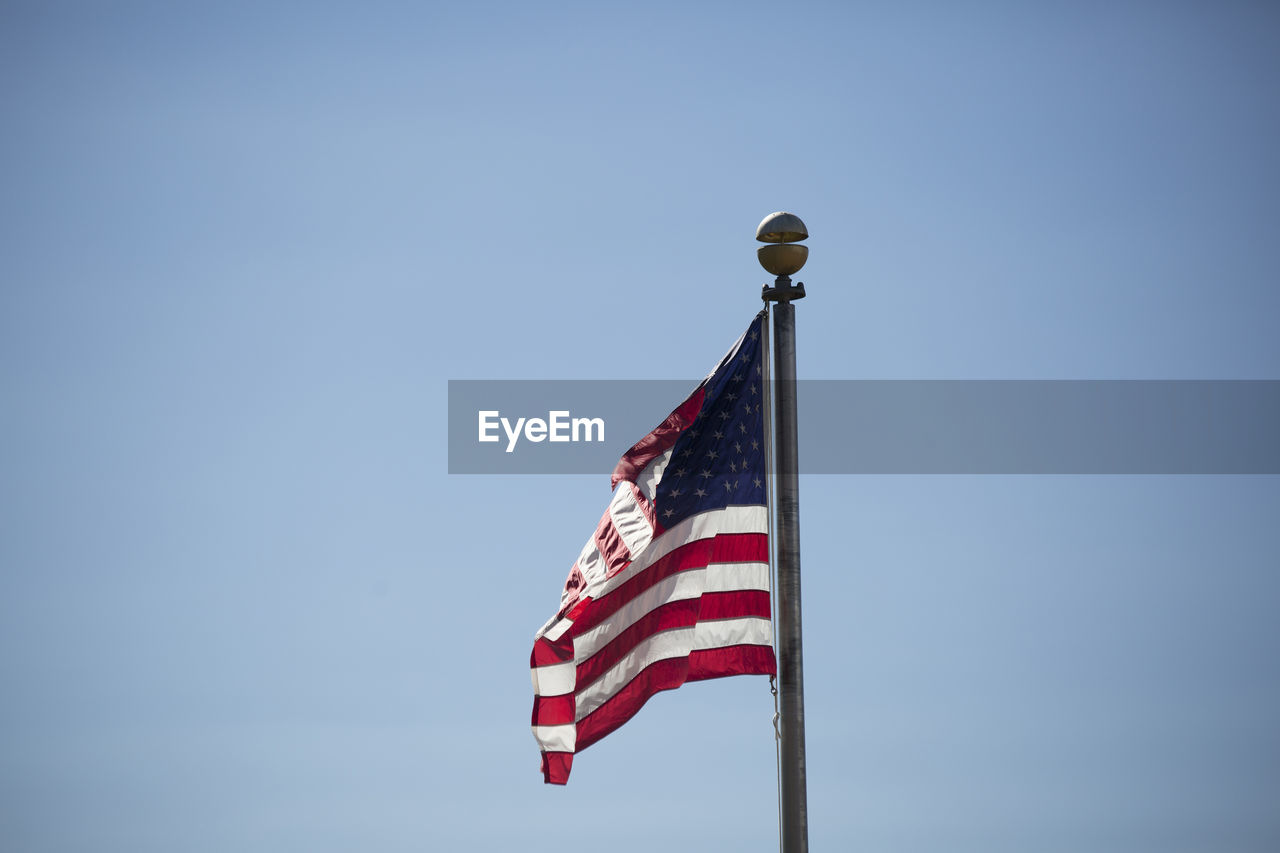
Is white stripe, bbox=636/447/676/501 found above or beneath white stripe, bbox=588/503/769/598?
above

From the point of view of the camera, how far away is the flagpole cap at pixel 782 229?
589 inches

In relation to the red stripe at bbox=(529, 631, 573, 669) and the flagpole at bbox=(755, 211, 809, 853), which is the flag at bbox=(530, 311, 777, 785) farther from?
the flagpole at bbox=(755, 211, 809, 853)

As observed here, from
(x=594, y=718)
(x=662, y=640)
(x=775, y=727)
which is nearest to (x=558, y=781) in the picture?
(x=594, y=718)

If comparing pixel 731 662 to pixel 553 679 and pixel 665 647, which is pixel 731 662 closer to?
pixel 665 647

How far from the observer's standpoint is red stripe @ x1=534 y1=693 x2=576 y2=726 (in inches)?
649

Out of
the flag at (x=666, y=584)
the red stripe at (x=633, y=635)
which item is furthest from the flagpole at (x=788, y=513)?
the red stripe at (x=633, y=635)

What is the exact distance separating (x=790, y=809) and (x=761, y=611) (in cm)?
277

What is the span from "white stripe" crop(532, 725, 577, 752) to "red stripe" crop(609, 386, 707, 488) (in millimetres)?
3213

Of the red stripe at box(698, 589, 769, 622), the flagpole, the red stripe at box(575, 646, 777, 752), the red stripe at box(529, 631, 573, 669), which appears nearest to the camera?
the flagpole

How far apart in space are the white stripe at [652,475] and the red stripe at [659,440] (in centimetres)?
5

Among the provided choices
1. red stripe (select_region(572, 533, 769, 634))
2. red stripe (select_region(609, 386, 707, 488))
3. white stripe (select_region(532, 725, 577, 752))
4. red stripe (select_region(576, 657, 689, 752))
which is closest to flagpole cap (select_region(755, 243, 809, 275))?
red stripe (select_region(609, 386, 707, 488))

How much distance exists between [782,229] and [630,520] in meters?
4.23

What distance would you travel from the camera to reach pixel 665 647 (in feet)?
54.2

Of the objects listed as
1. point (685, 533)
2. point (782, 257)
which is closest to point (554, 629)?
point (685, 533)
